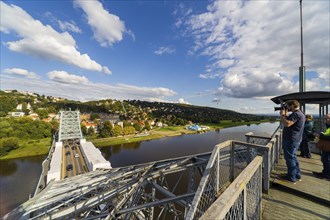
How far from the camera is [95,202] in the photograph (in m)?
4.43

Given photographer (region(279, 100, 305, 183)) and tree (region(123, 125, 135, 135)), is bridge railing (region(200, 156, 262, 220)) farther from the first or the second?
tree (region(123, 125, 135, 135))

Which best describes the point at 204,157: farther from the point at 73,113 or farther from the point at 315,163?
the point at 73,113

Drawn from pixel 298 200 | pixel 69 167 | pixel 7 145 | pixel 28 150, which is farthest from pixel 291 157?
pixel 7 145

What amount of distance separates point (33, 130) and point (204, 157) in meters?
64.4

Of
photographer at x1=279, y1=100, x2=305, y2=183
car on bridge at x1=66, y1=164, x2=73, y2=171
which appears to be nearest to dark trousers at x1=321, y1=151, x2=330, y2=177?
photographer at x1=279, y1=100, x2=305, y2=183

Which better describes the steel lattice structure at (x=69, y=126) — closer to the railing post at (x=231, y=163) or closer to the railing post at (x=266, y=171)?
the railing post at (x=231, y=163)

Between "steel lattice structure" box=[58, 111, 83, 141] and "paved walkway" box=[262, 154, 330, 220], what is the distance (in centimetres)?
5217

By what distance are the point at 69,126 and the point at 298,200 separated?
5673cm

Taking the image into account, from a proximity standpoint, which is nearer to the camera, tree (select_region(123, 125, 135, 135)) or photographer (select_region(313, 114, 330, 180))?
photographer (select_region(313, 114, 330, 180))

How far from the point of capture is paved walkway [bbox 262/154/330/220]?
2.81m

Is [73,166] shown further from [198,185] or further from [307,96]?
[307,96]

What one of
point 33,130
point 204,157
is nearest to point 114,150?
point 33,130

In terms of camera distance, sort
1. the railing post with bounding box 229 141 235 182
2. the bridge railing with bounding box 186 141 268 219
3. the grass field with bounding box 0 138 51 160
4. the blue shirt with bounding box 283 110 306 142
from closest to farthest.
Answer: the bridge railing with bounding box 186 141 268 219 < the blue shirt with bounding box 283 110 306 142 < the railing post with bounding box 229 141 235 182 < the grass field with bounding box 0 138 51 160

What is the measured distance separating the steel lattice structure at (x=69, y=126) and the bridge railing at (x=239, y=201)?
172 ft
